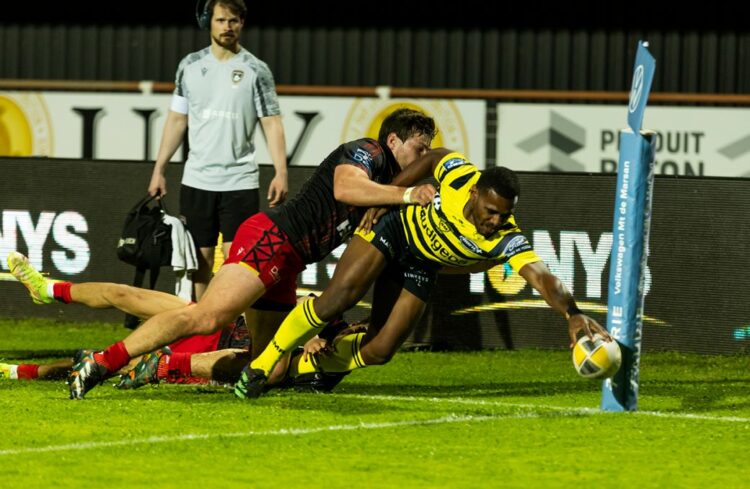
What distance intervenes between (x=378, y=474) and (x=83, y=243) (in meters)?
6.86

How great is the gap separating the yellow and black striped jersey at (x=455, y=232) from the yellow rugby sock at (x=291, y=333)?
0.65 metres

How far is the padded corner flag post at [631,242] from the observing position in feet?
27.7

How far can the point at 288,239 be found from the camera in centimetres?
886

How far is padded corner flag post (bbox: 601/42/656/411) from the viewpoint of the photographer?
27.7 feet

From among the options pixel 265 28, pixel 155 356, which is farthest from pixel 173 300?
pixel 265 28

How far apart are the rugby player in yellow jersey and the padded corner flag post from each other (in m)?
0.39

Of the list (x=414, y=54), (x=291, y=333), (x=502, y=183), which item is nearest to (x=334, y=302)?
(x=291, y=333)

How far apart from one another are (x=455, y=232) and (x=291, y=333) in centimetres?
101

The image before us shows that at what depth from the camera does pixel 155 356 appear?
29.9ft

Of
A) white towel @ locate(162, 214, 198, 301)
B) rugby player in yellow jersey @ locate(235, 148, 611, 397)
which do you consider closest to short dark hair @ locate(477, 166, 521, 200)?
rugby player in yellow jersey @ locate(235, 148, 611, 397)

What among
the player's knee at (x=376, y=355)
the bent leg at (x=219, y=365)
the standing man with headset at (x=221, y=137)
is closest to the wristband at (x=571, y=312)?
the player's knee at (x=376, y=355)

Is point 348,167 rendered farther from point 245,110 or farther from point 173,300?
point 245,110

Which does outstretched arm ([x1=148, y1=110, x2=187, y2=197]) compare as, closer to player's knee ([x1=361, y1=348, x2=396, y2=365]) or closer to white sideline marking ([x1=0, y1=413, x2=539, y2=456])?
player's knee ([x1=361, y1=348, x2=396, y2=365])

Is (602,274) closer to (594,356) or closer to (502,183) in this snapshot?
(502,183)
